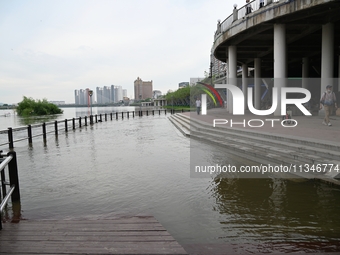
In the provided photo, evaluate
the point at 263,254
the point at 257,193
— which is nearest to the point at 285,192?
the point at 257,193

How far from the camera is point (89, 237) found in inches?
142

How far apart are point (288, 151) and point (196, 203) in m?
4.18

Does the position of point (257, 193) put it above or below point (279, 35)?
below

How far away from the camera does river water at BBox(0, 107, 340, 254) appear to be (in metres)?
4.05

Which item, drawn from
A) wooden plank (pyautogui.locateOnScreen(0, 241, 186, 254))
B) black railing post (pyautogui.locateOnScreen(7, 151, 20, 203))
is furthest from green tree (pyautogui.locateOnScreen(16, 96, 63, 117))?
wooden plank (pyautogui.locateOnScreen(0, 241, 186, 254))

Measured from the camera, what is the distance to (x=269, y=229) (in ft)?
14.1

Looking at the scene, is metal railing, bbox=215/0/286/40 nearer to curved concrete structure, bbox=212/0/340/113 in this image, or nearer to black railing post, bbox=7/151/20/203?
curved concrete structure, bbox=212/0/340/113

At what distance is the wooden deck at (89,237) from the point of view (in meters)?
3.26

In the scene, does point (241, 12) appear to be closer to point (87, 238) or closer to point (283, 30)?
point (283, 30)

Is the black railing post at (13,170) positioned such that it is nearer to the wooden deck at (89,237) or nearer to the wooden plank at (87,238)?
the wooden deck at (89,237)

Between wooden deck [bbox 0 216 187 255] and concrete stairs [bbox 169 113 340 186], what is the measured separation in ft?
15.0

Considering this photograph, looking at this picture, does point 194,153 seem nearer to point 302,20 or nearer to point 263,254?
point 263,254

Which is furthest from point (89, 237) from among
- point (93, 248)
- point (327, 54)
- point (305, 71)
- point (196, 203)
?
point (305, 71)

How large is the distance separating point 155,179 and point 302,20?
16130 millimetres
